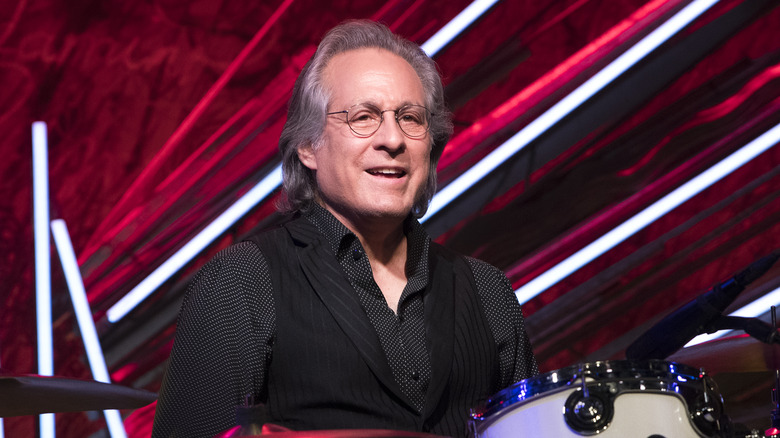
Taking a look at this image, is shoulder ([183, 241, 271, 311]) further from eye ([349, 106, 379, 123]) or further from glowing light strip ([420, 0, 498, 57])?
glowing light strip ([420, 0, 498, 57])

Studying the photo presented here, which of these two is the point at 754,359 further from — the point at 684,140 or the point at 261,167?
the point at 261,167

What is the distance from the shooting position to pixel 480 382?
1.74m

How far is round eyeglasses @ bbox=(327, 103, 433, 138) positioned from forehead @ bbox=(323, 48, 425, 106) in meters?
0.02

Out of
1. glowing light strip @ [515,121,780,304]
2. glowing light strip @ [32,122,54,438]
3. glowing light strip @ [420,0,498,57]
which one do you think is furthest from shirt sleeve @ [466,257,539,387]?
glowing light strip @ [32,122,54,438]

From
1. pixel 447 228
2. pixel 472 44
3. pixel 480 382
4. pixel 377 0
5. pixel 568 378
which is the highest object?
pixel 377 0

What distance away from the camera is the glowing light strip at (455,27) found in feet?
9.35

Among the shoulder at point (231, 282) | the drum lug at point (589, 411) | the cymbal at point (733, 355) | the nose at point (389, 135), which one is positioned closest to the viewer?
the drum lug at point (589, 411)

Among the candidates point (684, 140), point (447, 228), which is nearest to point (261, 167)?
point (447, 228)

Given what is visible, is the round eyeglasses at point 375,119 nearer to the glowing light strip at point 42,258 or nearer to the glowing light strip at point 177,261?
the glowing light strip at point 177,261

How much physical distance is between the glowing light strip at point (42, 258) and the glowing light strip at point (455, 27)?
1267 mm

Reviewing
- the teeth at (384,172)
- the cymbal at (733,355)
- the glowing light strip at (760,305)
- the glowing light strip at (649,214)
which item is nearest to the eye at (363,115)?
the teeth at (384,172)

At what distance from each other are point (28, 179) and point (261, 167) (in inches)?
28.1

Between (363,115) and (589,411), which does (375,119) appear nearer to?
(363,115)

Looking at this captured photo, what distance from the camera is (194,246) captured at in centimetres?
270
